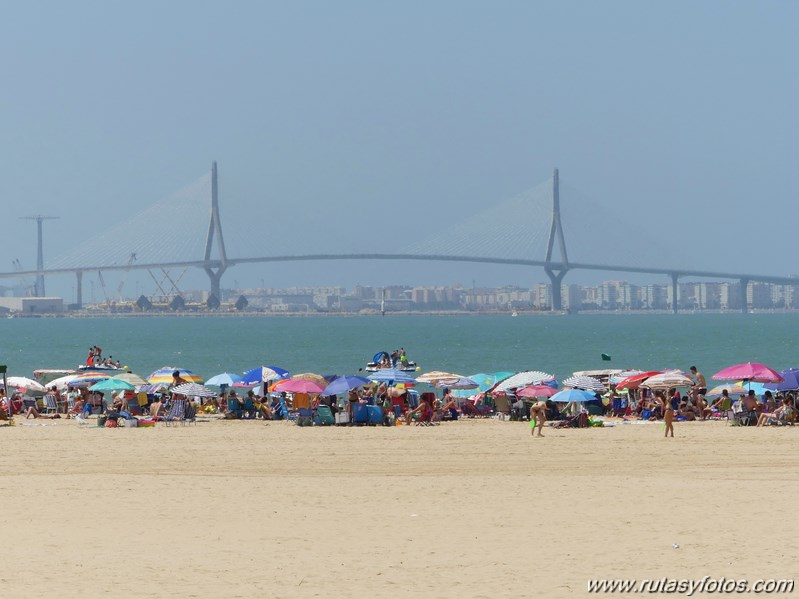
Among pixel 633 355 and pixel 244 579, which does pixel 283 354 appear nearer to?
pixel 633 355

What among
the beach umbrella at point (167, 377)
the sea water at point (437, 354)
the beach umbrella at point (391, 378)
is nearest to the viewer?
the beach umbrella at point (391, 378)

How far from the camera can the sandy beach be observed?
7.82 meters

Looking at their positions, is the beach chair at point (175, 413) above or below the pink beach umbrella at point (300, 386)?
below

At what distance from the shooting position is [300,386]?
61.5 feet

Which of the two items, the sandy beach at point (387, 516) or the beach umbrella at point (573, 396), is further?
the beach umbrella at point (573, 396)

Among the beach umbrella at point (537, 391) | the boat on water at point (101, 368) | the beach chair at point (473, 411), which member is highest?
the boat on water at point (101, 368)

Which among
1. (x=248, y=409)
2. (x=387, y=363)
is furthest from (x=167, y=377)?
(x=387, y=363)

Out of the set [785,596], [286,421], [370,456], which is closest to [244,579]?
[785,596]

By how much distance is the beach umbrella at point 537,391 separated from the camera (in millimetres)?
19469

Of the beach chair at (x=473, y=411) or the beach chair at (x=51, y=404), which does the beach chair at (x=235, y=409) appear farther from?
the beach chair at (x=473, y=411)

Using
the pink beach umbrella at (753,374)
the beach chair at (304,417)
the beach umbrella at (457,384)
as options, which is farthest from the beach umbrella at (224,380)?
the pink beach umbrella at (753,374)

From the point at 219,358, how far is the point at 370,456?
3654 cm

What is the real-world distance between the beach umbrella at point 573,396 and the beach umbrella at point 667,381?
1835 millimetres

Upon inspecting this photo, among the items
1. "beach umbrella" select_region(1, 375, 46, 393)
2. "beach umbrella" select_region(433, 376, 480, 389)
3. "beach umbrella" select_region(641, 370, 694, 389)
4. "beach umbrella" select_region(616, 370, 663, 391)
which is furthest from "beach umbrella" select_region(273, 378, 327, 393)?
"beach umbrella" select_region(641, 370, 694, 389)
